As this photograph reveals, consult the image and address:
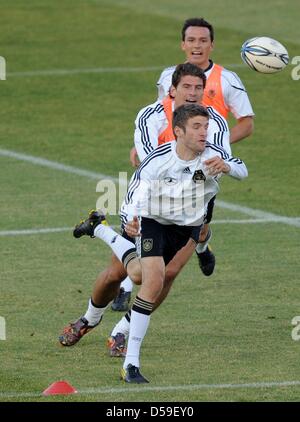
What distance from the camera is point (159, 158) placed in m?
11.2

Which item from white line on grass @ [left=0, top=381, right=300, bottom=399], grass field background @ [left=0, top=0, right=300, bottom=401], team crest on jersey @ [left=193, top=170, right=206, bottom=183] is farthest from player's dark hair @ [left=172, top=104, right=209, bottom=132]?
white line on grass @ [left=0, top=381, right=300, bottom=399]

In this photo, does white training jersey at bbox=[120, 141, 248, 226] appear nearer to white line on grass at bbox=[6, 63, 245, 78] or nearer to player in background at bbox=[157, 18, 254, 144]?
player in background at bbox=[157, 18, 254, 144]

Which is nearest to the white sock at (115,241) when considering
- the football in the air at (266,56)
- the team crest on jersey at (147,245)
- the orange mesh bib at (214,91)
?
the team crest on jersey at (147,245)

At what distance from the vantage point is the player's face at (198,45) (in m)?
13.4

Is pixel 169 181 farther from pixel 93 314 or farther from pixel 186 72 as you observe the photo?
pixel 93 314

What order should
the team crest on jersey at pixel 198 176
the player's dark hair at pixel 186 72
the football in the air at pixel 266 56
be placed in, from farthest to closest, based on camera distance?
the football in the air at pixel 266 56 < the player's dark hair at pixel 186 72 < the team crest on jersey at pixel 198 176

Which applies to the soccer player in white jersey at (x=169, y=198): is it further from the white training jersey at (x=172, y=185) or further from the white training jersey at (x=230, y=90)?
the white training jersey at (x=230, y=90)

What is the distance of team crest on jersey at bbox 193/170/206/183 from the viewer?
36.7 feet

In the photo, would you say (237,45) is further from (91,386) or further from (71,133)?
(91,386)

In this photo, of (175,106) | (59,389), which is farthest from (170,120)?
(59,389)

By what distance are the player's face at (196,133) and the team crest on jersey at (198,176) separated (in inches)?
7.9

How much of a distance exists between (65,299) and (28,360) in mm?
2028

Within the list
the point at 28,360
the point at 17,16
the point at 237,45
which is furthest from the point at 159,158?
the point at 17,16

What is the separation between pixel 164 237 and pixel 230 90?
2649mm
